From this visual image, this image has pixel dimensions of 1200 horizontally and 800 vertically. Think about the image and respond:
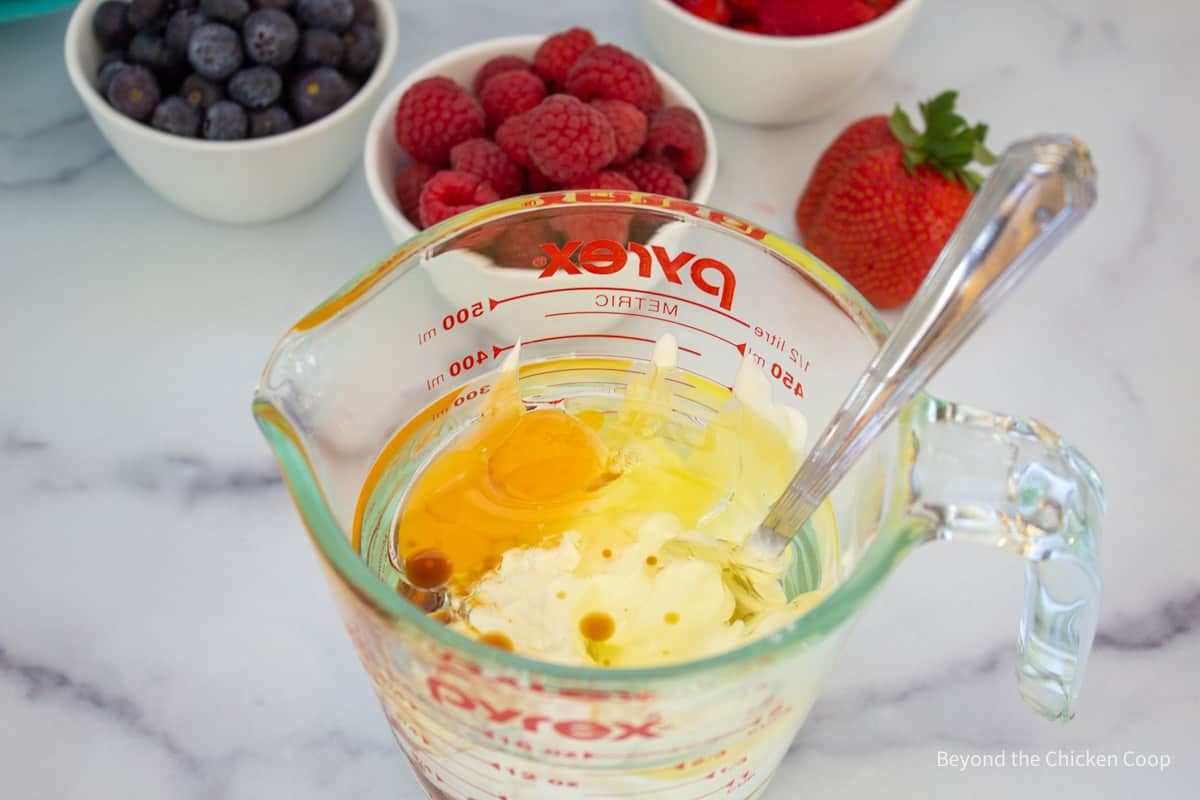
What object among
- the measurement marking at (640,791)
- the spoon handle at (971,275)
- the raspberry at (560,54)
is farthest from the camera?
the raspberry at (560,54)

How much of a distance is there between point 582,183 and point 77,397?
395mm

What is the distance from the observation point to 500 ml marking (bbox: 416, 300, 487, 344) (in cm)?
64

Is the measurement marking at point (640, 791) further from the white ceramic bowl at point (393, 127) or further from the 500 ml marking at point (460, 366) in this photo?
the white ceramic bowl at point (393, 127)

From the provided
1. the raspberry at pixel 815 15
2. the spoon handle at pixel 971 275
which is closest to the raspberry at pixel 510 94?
the raspberry at pixel 815 15

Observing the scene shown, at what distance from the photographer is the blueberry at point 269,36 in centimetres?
91

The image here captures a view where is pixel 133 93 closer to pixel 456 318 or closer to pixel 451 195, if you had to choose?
pixel 451 195

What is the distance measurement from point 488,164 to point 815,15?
32 centimetres

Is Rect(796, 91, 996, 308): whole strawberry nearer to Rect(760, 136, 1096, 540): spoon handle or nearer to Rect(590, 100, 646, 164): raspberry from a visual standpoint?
Rect(590, 100, 646, 164): raspberry

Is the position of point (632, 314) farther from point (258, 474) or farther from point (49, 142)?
point (49, 142)

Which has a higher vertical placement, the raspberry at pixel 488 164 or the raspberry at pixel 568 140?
the raspberry at pixel 568 140

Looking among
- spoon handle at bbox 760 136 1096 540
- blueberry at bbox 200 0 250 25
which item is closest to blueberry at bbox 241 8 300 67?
blueberry at bbox 200 0 250 25

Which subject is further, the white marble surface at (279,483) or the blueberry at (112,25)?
the blueberry at (112,25)

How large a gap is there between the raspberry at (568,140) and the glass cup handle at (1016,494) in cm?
39

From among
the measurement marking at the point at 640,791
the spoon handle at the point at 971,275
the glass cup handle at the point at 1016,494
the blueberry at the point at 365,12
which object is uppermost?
the spoon handle at the point at 971,275
